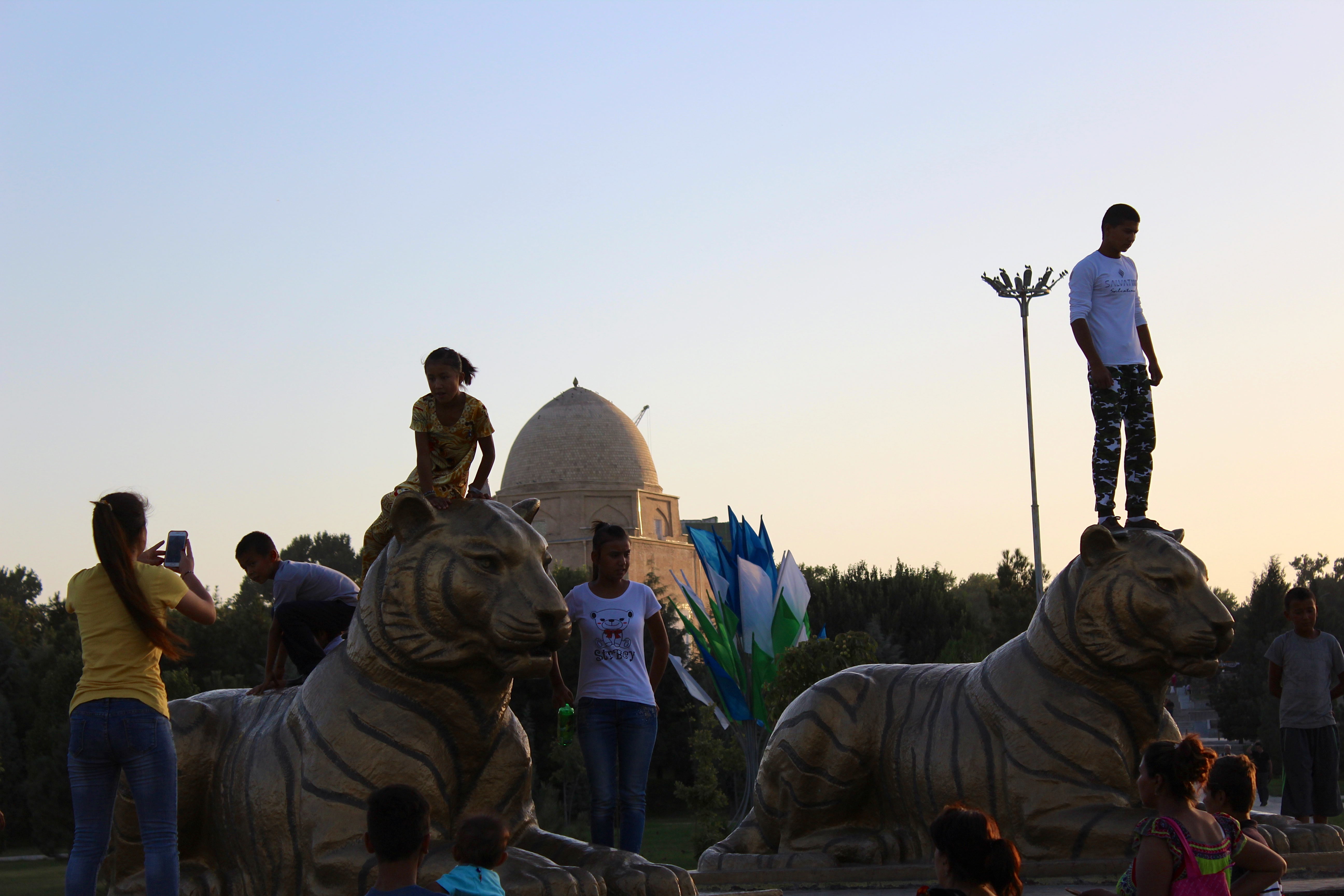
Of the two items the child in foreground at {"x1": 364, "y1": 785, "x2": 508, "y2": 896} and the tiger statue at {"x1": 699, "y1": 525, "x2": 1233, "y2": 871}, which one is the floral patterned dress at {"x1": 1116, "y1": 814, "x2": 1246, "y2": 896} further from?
the child in foreground at {"x1": 364, "y1": 785, "x2": 508, "y2": 896}

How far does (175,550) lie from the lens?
588 cm

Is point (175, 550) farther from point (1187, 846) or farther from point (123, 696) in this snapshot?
point (1187, 846)

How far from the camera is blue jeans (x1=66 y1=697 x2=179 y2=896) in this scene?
5.43 meters

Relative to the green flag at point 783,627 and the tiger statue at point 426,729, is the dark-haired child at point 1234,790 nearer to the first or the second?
the tiger statue at point 426,729

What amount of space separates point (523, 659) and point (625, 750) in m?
1.79

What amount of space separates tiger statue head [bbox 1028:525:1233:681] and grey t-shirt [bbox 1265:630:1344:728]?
2416 mm

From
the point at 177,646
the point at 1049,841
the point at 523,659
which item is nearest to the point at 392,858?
the point at 523,659

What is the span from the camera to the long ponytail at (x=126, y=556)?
5512 millimetres

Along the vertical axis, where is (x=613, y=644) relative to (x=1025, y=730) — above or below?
above

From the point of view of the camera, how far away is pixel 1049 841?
7.02 metres

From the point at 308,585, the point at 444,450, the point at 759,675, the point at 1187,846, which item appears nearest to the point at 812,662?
the point at 759,675

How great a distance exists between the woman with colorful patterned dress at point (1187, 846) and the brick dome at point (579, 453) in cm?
6690

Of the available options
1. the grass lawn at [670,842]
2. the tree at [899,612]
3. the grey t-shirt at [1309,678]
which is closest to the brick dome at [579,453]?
the tree at [899,612]

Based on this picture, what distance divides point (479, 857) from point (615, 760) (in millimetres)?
2264
